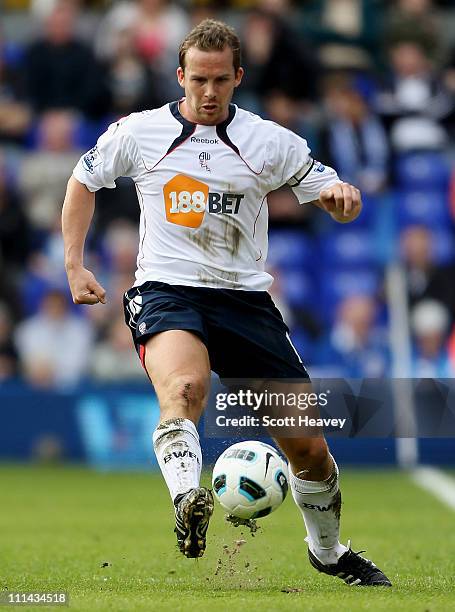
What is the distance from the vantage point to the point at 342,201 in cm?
625

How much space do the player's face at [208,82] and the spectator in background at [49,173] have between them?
10.3 m

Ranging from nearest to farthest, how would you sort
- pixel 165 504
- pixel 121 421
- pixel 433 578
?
pixel 433 578 → pixel 165 504 → pixel 121 421

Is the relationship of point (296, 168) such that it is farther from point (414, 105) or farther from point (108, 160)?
point (414, 105)

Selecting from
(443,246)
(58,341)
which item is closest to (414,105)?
(443,246)

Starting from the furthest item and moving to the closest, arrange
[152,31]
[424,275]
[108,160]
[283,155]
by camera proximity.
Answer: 1. [152,31]
2. [424,275]
3. [283,155]
4. [108,160]

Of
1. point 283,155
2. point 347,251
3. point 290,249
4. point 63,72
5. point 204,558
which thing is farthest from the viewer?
point 63,72

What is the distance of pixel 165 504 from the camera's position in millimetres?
11078

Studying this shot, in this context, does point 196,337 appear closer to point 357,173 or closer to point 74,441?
point 74,441

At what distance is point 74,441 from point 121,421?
0.74 m

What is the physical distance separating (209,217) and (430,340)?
8937mm

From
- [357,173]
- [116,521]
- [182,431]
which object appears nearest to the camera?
[182,431]

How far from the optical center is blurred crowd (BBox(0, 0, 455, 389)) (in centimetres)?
1527

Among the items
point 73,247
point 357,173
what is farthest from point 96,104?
point 73,247

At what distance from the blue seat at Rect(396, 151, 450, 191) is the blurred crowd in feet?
0.06
